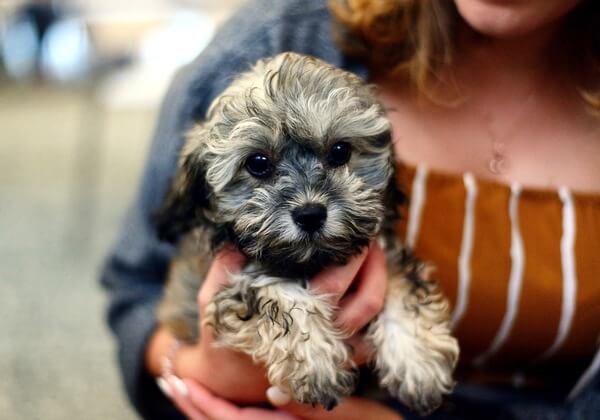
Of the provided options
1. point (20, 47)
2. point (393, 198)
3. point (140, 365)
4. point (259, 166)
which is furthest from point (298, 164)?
point (20, 47)

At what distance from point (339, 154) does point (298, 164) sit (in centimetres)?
8

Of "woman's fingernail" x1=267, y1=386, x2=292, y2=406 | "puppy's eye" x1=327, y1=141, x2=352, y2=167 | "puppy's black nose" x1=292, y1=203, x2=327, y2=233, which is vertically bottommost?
"woman's fingernail" x1=267, y1=386, x2=292, y2=406

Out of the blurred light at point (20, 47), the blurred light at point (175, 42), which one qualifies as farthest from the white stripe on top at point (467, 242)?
the blurred light at point (20, 47)

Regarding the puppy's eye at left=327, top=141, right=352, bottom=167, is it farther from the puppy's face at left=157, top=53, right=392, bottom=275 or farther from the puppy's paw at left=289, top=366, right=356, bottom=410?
the puppy's paw at left=289, top=366, right=356, bottom=410

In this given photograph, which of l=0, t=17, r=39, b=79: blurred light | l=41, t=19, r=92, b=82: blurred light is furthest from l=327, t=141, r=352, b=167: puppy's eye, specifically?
l=0, t=17, r=39, b=79: blurred light

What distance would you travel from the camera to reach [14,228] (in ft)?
11.4

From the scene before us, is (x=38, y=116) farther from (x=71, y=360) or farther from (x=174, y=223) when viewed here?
(x=174, y=223)

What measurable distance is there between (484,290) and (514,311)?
0.08 metres

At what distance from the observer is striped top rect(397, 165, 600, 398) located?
145 cm

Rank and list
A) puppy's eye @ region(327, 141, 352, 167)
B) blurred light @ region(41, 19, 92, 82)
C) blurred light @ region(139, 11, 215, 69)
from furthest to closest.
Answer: blurred light @ region(41, 19, 92, 82)
blurred light @ region(139, 11, 215, 69)
puppy's eye @ region(327, 141, 352, 167)

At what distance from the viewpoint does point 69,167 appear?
14.2 feet

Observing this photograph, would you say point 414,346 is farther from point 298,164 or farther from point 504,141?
point 504,141

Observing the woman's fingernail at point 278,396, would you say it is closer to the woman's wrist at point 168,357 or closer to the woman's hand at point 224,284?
the woman's hand at point 224,284

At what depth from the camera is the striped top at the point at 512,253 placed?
1.45 metres
